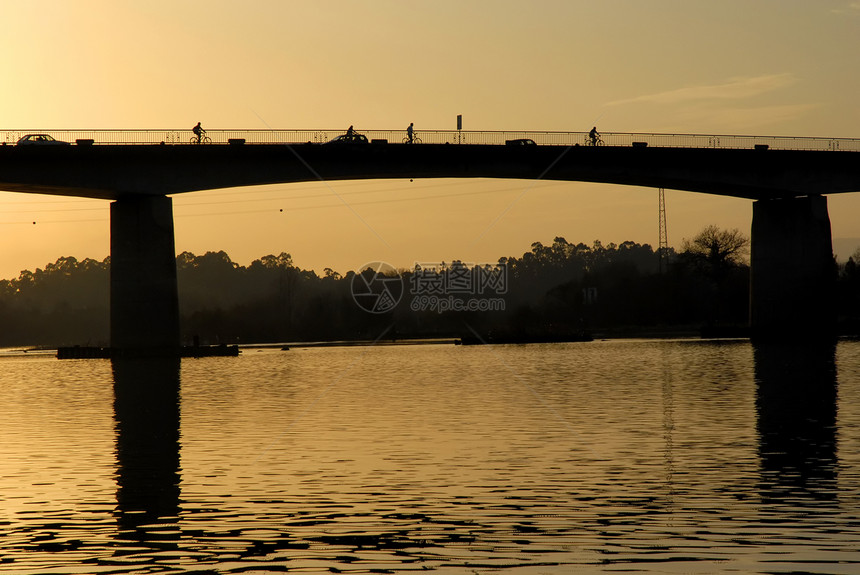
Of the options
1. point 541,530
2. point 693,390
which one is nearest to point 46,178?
point 693,390

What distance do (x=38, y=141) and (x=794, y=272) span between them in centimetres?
6438

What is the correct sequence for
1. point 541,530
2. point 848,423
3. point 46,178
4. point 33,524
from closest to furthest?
point 541,530 < point 33,524 < point 848,423 < point 46,178

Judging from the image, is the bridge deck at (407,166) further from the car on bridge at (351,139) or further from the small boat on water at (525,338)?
the small boat on water at (525,338)

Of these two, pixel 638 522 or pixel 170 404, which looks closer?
pixel 638 522

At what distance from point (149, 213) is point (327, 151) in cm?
1511

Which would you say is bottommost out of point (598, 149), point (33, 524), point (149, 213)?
point (33, 524)

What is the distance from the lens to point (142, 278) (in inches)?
3302

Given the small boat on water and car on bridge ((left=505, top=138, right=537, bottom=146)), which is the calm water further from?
the small boat on water

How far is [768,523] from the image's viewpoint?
15.8 metres

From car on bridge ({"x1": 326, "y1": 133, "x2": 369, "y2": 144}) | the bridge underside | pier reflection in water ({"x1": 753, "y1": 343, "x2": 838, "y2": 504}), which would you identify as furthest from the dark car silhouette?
pier reflection in water ({"x1": 753, "y1": 343, "x2": 838, "y2": 504})

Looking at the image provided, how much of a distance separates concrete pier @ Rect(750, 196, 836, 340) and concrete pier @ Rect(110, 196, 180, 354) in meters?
51.7

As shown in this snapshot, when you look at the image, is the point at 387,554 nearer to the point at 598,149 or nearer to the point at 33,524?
the point at 33,524

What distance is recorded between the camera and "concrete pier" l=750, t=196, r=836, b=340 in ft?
317

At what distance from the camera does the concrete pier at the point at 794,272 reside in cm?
9675
